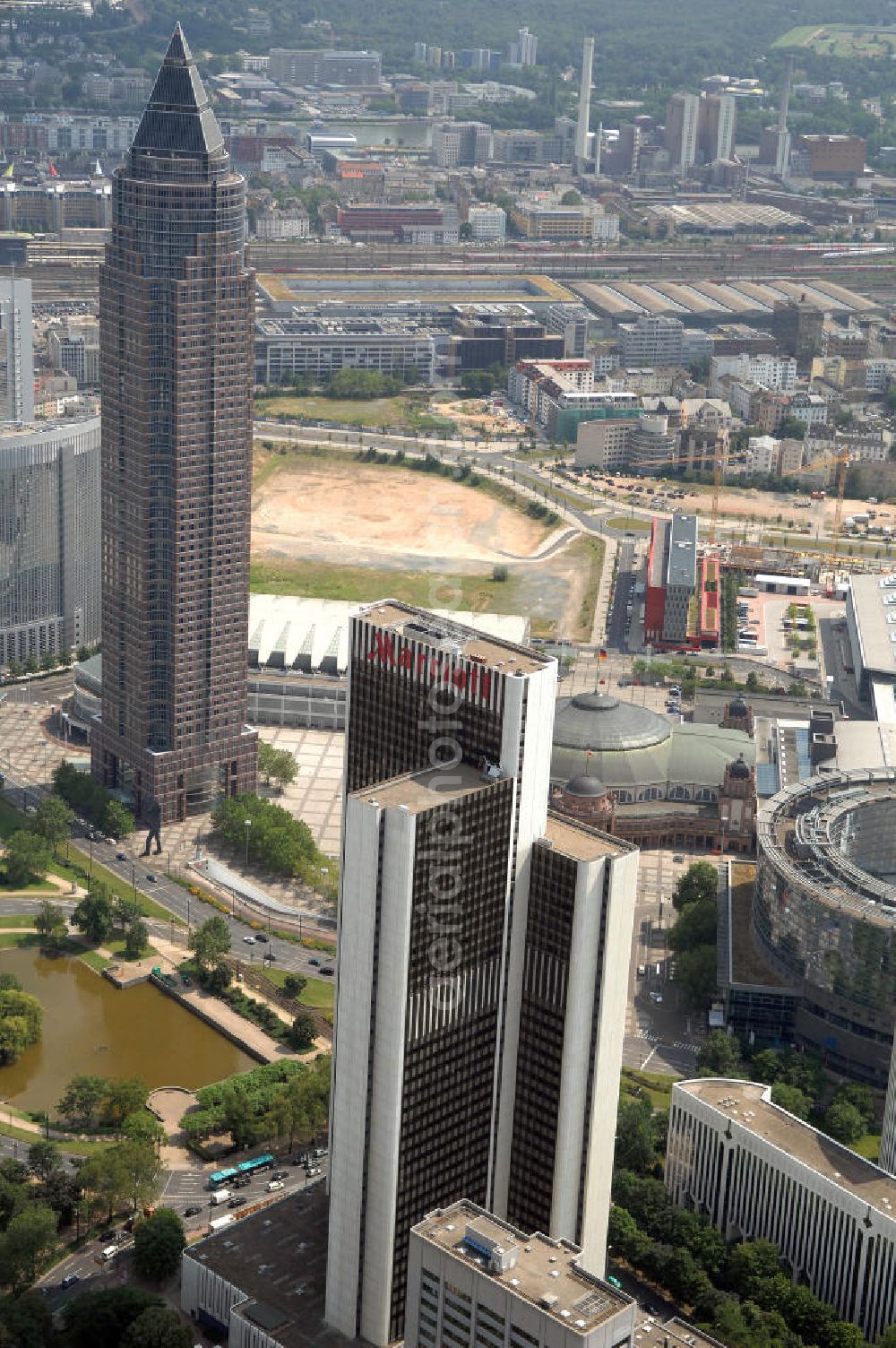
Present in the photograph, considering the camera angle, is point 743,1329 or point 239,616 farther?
point 239,616

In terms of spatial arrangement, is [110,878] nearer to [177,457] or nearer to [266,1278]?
[177,457]

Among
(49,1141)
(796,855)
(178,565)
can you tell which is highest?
(178,565)

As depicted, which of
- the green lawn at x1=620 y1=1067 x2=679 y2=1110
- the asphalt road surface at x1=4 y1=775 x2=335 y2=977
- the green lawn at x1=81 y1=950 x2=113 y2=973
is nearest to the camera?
the green lawn at x1=620 y1=1067 x2=679 y2=1110

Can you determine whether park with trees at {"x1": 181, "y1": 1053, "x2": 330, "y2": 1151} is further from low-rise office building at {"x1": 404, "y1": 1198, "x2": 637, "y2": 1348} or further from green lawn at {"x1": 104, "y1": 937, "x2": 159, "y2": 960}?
low-rise office building at {"x1": 404, "y1": 1198, "x2": 637, "y2": 1348}

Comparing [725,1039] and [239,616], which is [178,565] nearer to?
[239,616]

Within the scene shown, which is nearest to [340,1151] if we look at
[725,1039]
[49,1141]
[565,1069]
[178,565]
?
[565,1069]

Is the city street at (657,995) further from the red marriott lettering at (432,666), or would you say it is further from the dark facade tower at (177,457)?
the red marriott lettering at (432,666)

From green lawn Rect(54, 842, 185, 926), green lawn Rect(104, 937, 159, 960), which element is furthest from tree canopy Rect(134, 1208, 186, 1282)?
green lawn Rect(54, 842, 185, 926)
